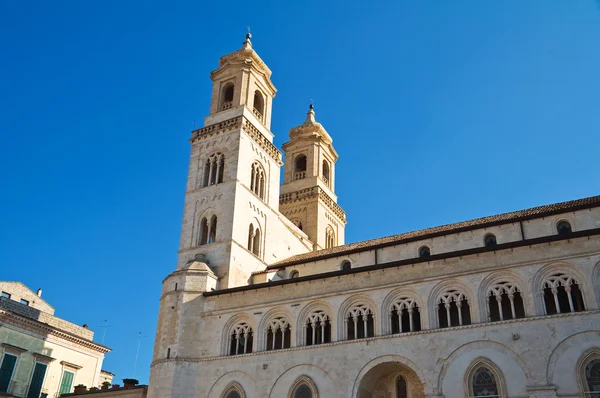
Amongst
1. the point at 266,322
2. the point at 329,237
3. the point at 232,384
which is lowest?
the point at 232,384

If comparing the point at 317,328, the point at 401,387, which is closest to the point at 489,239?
the point at 401,387

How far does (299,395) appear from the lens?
27.4 meters

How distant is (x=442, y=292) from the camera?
26.1 m

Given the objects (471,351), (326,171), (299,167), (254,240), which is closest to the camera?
(471,351)

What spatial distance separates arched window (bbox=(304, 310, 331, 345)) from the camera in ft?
92.8

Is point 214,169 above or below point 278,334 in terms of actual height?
above

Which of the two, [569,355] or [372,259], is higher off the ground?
[372,259]

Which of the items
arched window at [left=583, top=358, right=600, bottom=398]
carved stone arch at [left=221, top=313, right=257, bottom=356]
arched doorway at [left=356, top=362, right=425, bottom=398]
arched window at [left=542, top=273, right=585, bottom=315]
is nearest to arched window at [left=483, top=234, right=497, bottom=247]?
arched window at [left=542, top=273, right=585, bottom=315]

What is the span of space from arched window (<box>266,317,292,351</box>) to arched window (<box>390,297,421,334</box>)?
5.30 meters

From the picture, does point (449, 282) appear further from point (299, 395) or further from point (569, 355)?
point (299, 395)

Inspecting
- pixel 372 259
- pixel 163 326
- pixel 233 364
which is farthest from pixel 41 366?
pixel 372 259

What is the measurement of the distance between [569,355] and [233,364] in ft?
49.9

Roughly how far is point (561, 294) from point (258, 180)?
21.1 meters

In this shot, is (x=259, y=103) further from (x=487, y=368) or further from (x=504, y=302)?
(x=487, y=368)
